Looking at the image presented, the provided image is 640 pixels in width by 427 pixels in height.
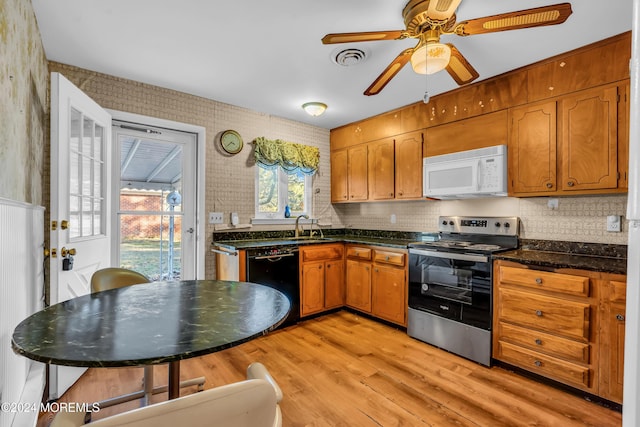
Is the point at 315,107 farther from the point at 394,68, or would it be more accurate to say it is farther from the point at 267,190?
the point at 394,68

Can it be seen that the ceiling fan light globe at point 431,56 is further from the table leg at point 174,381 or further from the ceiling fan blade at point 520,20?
the table leg at point 174,381

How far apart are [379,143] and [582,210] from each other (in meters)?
2.10

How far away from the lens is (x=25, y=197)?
196cm

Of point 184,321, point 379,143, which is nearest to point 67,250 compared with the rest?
point 184,321

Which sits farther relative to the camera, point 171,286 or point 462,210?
point 462,210

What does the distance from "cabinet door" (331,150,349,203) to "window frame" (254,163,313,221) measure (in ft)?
1.11

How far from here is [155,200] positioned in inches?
129

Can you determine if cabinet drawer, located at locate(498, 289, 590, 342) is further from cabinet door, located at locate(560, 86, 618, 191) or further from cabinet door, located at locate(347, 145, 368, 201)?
cabinet door, located at locate(347, 145, 368, 201)

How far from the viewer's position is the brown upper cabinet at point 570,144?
225 centimetres

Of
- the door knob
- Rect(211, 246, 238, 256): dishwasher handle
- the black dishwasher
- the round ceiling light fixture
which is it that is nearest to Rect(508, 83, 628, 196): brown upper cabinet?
the round ceiling light fixture

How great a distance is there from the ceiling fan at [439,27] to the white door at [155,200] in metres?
2.20

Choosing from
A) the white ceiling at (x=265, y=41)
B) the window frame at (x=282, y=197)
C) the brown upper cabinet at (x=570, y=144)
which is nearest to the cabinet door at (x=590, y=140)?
the brown upper cabinet at (x=570, y=144)

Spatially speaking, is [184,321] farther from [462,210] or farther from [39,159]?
[462,210]


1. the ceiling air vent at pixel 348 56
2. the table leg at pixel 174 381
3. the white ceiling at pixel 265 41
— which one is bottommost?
the table leg at pixel 174 381
